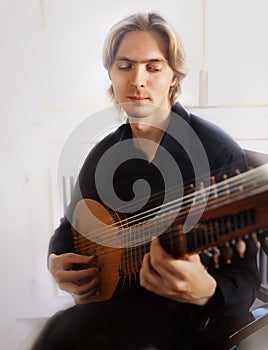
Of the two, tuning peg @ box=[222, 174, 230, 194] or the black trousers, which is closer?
tuning peg @ box=[222, 174, 230, 194]

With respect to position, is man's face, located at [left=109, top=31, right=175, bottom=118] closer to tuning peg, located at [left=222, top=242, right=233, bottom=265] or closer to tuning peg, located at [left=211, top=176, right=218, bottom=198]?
tuning peg, located at [left=211, top=176, right=218, bottom=198]

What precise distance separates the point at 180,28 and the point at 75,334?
63 centimetres

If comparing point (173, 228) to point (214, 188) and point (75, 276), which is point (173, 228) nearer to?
point (214, 188)

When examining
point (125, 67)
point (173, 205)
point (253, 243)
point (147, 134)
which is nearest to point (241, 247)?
point (253, 243)

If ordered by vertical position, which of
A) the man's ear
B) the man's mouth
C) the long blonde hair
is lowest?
the man's mouth

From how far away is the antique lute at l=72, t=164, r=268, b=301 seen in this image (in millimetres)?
657

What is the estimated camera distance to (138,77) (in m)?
0.75

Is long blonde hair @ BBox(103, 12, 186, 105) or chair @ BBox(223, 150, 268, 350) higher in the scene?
long blonde hair @ BBox(103, 12, 186, 105)

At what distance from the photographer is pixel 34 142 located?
0.84 meters

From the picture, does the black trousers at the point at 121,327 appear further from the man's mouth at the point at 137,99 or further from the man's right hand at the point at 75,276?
the man's mouth at the point at 137,99

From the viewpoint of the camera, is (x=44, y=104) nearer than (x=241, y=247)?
No

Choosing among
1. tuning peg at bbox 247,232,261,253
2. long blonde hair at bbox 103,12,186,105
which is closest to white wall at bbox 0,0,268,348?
long blonde hair at bbox 103,12,186,105

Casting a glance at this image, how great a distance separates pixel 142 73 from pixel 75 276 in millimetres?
423

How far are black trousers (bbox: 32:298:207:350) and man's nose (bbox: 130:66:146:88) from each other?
0.40 metres
